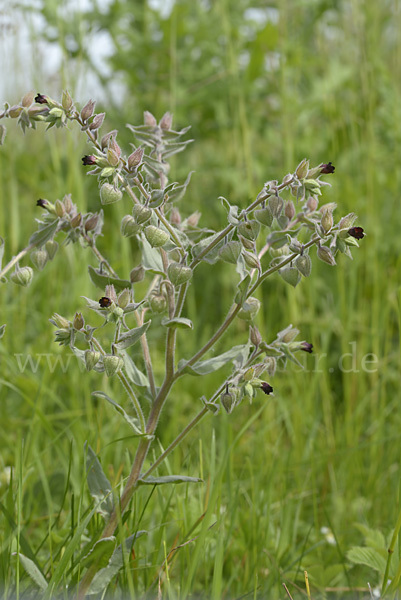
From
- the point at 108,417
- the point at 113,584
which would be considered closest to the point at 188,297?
the point at 108,417

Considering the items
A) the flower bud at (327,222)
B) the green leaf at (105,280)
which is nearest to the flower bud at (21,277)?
the green leaf at (105,280)

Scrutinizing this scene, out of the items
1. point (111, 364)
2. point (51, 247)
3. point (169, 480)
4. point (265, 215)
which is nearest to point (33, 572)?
point (169, 480)

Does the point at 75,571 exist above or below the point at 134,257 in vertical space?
below

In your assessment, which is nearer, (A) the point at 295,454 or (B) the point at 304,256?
(B) the point at 304,256

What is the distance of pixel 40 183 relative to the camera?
3674 mm

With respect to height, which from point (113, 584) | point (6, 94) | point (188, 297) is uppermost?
point (6, 94)

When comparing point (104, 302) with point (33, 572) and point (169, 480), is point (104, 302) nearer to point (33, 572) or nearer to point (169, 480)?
point (169, 480)

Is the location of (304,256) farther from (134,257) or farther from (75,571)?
(134,257)

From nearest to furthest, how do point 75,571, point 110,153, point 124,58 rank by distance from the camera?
point 110,153
point 75,571
point 124,58

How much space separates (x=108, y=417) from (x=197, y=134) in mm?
1922

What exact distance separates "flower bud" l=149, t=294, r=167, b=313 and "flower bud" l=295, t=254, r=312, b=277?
268 millimetres

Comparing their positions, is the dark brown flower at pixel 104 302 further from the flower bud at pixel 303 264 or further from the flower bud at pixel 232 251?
the flower bud at pixel 303 264

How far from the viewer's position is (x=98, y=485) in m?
1.18

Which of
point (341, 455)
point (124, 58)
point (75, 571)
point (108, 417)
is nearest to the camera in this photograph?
point (75, 571)
